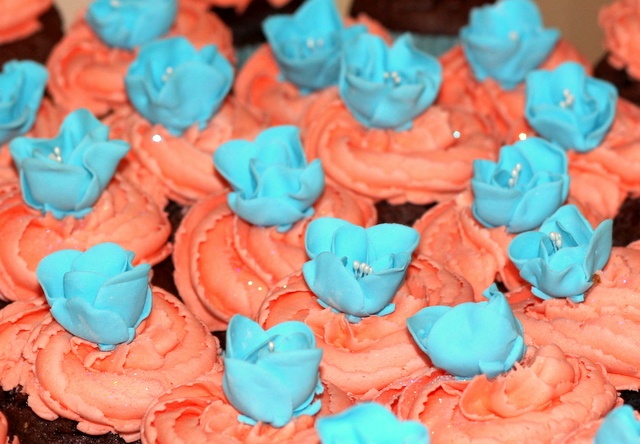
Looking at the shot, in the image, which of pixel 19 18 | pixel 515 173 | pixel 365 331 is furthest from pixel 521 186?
pixel 19 18

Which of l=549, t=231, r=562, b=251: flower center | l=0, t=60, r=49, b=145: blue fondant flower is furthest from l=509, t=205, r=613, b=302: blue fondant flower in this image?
l=0, t=60, r=49, b=145: blue fondant flower

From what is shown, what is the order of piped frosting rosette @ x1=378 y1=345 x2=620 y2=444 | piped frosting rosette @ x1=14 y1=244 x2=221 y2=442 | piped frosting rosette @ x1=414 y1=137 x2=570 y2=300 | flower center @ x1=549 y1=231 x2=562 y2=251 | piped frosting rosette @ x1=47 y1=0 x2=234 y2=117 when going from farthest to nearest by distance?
piped frosting rosette @ x1=47 y1=0 x2=234 y2=117, piped frosting rosette @ x1=414 y1=137 x2=570 y2=300, flower center @ x1=549 y1=231 x2=562 y2=251, piped frosting rosette @ x1=14 y1=244 x2=221 y2=442, piped frosting rosette @ x1=378 y1=345 x2=620 y2=444

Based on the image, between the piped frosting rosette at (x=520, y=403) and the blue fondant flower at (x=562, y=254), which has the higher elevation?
the blue fondant flower at (x=562, y=254)

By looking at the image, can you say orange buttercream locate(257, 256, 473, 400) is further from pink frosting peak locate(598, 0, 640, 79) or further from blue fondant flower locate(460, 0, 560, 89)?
pink frosting peak locate(598, 0, 640, 79)

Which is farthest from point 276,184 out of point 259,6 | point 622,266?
point 259,6

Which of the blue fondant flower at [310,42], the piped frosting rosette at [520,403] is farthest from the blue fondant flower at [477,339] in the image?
the blue fondant flower at [310,42]

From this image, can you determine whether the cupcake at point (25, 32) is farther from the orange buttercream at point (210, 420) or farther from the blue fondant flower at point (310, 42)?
the orange buttercream at point (210, 420)
